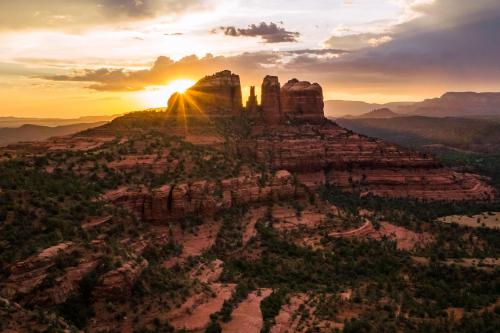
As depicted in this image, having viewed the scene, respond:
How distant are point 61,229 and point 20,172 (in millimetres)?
10344

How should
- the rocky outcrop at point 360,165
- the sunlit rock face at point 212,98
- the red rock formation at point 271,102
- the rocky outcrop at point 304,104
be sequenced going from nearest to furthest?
the sunlit rock face at point 212,98 < the rocky outcrop at point 360,165 < the red rock formation at point 271,102 < the rocky outcrop at point 304,104

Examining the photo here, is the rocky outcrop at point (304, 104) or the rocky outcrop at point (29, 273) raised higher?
the rocky outcrop at point (304, 104)

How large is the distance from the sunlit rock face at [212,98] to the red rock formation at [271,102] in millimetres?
5200

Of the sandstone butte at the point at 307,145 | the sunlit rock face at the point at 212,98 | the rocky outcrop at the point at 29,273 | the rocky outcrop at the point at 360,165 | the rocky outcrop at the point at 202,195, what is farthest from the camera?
the rocky outcrop at the point at 360,165

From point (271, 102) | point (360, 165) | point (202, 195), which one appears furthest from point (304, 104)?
point (202, 195)

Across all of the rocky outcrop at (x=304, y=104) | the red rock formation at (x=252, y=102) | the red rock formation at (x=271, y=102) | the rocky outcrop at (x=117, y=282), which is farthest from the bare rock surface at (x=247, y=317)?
the rocky outcrop at (x=304, y=104)

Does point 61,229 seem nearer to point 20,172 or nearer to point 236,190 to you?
point 20,172

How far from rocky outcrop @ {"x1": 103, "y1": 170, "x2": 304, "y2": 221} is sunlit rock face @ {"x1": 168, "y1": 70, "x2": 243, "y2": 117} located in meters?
24.2

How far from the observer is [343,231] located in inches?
2254

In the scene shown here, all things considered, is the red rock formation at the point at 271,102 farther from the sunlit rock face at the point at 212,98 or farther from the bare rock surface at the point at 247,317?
the bare rock surface at the point at 247,317

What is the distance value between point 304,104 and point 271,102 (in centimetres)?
998

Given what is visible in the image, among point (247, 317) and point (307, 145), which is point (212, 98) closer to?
point (307, 145)

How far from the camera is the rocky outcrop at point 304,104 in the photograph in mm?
102688

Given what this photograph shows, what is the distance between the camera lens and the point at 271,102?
95938mm
